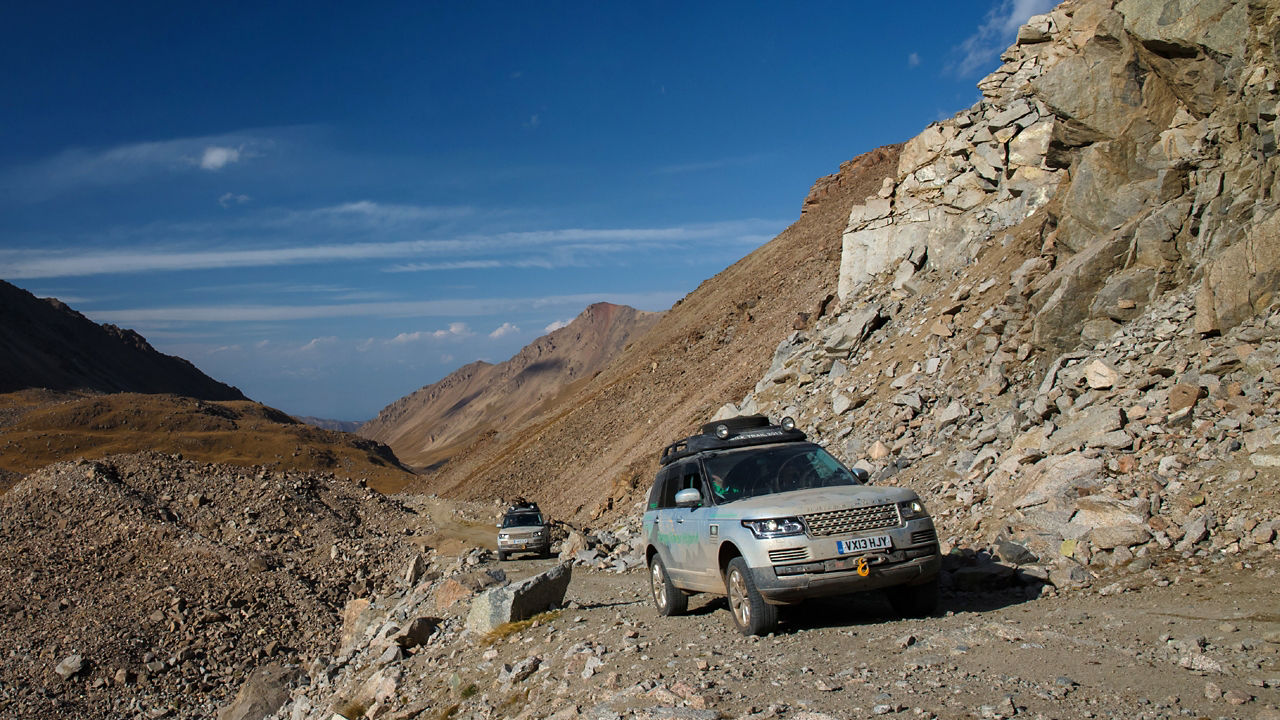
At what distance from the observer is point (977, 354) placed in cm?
1719

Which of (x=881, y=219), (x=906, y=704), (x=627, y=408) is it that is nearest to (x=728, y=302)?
(x=627, y=408)

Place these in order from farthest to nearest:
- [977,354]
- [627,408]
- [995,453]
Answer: [627,408] → [977,354] → [995,453]

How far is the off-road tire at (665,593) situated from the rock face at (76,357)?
458 feet

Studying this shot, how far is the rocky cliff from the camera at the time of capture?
31.2ft

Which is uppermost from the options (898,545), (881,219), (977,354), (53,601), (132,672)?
(881,219)

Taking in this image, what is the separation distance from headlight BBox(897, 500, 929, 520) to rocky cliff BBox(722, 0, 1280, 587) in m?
2.15

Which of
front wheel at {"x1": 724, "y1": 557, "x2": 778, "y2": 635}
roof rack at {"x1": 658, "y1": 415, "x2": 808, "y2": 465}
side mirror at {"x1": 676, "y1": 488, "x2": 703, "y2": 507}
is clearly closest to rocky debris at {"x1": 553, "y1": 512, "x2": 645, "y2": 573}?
roof rack at {"x1": 658, "y1": 415, "x2": 808, "y2": 465}

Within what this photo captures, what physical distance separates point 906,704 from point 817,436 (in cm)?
1506

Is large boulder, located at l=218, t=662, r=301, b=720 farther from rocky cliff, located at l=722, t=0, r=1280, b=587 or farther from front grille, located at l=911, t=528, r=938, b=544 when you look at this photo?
front grille, located at l=911, t=528, r=938, b=544

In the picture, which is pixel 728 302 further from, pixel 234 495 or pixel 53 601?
pixel 53 601

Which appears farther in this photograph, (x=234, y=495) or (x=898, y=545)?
(x=234, y=495)

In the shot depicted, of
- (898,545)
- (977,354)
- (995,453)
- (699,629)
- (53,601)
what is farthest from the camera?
(53,601)

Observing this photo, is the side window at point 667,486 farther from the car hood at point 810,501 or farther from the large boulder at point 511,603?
the large boulder at point 511,603

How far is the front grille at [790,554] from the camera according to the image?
24.6ft
